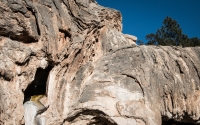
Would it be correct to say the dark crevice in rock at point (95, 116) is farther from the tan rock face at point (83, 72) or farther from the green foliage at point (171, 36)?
the green foliage at point (171, 36)

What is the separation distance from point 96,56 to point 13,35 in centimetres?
292

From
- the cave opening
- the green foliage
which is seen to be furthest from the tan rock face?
the green foliage

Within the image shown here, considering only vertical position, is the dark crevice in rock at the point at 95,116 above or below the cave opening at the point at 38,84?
below

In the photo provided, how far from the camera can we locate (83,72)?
564 centimetres

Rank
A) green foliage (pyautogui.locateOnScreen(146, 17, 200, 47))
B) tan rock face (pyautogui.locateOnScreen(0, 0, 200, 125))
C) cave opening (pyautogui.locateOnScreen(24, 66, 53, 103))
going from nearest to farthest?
tan rock face (pyautogui.locateOnScreen(0, 0, 200, 125)), cave opening (pyautogui.locateOnScreen(24, 66, 53, 103)), green foliage (pyautogui.locateOnScreen(146, 17, 200, 47))

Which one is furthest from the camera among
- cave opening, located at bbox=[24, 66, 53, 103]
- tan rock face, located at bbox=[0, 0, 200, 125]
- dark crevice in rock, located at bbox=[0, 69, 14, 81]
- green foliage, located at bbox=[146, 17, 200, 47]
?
green foliage, located at bbox=[146, 17, 200, 47]

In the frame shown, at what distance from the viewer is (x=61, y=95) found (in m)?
5.05

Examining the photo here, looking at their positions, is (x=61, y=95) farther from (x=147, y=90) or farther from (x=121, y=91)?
(x=147, y=90)

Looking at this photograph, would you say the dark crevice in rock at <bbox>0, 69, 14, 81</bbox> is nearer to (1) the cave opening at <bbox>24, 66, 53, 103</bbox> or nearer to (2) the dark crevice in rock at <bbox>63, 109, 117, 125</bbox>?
(1) the cave opening at <bbox>24, 66, 53, 103</bbox>

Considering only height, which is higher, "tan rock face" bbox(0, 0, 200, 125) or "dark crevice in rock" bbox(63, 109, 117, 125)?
"tan rock face" bbox(0, 0, 200, 125)

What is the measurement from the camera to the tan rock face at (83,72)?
12.6 ft

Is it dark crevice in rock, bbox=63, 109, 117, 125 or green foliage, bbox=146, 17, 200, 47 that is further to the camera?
green foliage, bbox=146, 17, 200, 47

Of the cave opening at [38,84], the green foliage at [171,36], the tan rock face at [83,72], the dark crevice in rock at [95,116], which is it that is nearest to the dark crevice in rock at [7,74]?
the tan rock face at [83,72]

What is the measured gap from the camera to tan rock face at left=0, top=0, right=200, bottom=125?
3.85m
